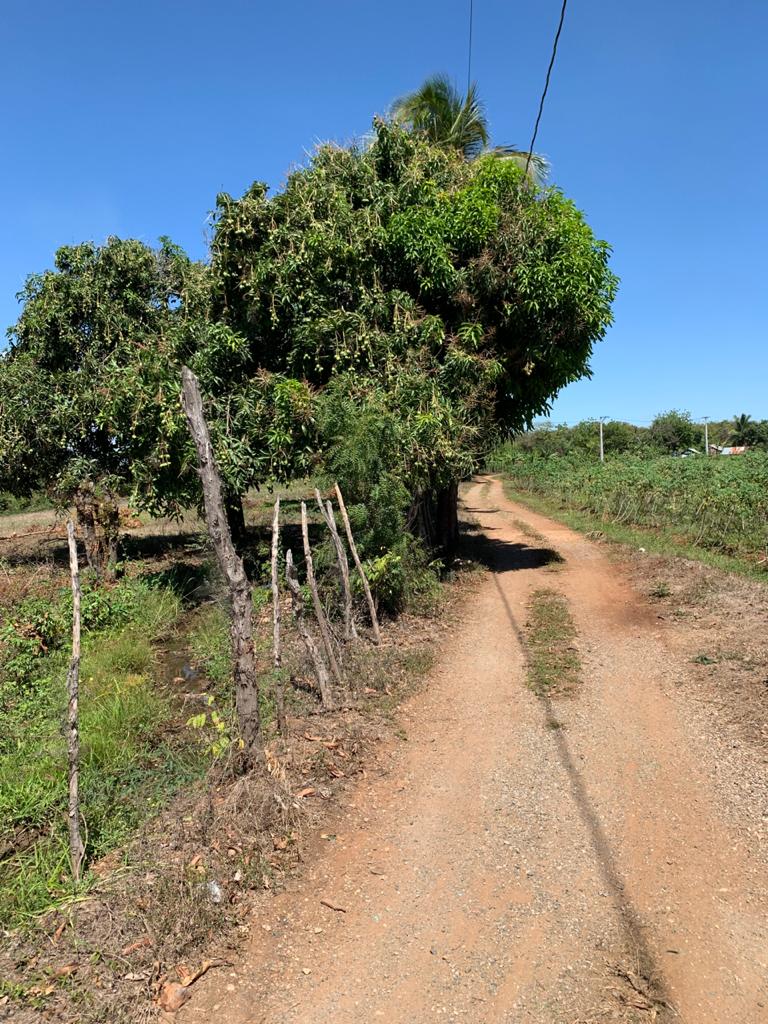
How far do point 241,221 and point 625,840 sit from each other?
35.6ft

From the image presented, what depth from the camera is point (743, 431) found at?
63.0 meters

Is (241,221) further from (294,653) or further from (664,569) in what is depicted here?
(664,569)

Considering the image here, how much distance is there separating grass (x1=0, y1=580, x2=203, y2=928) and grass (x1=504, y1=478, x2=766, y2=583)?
32.0 ft

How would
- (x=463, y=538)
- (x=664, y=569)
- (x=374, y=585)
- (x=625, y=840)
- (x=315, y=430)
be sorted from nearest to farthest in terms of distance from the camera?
(x=625, y=840) → (x=374, y=585) → (x=315, y=430) → (x=664, y=569) → (x=463, y=538)

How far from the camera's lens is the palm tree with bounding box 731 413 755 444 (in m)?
61.6

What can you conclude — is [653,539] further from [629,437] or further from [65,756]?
[629,437]

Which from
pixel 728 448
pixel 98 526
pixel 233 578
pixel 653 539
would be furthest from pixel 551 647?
pixel 728 448

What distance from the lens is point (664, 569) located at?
39.9 ft

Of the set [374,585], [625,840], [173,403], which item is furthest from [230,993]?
[173,403]

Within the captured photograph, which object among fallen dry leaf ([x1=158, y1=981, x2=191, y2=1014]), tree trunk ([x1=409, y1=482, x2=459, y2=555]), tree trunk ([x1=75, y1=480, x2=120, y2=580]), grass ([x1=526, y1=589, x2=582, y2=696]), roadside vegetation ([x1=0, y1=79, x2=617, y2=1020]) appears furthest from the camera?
tree trunk ([x1=75, y1=480, x2=120, y2=580])

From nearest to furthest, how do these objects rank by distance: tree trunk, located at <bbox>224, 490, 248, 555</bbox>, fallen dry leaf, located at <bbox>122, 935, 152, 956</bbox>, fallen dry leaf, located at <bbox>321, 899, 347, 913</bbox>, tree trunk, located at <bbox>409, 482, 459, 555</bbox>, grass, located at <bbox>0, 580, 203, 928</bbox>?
fallen dry leaf, located at <bbox>122, 935, 152, 956</bbox>, fallen dry leaf, located at <bbox>321, 899, 347, 913</bbox>, grass, located at <bbox>0, 580, 203, 928</bbox>, tree trunk, located at <bbox>409, 482, 459, 555</bbox>, tree trunk, located at <bbox>224, 490, 248, 555</bbox>

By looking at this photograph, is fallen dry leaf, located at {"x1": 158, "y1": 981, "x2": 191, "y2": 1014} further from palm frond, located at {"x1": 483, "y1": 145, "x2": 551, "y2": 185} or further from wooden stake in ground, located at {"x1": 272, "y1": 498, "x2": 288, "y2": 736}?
palm frond, located at {"x1": 483, "y1": 145, "x2": 551, "y2": 185}

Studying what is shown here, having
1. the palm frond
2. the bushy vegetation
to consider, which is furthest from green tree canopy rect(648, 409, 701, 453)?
the palm frond

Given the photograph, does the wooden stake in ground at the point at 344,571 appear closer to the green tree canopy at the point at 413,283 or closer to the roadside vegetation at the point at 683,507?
the green tree canopy at the point at 413,283
